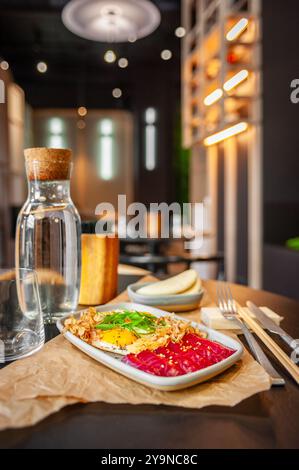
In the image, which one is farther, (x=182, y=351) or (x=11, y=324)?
(x=11, y=324)

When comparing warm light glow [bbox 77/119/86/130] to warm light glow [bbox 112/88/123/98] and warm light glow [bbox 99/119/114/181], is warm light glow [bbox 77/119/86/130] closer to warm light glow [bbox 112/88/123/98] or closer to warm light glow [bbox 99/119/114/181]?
warm light glow [bbox 99/119/114/181]

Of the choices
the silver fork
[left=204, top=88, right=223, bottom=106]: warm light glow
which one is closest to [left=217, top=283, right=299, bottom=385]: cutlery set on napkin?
the silver fork

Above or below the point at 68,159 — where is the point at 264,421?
below

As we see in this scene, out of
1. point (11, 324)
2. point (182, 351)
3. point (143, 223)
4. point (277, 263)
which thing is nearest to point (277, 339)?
point (182, 351)

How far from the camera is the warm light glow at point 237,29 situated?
347 cm

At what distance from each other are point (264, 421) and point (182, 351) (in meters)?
0.15

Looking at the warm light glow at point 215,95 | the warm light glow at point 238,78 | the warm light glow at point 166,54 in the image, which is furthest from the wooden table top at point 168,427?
the warm light glow at point 166,54

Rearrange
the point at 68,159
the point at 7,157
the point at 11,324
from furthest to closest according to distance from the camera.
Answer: the point at 7,157 < the point at 68,159 < the point at 11,324

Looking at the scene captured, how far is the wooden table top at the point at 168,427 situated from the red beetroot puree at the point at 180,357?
0.05 m

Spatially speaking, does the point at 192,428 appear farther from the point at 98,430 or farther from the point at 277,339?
the point at 277,339

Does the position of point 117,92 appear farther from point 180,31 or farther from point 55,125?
point 180,31

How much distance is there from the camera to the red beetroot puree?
1.74 ft

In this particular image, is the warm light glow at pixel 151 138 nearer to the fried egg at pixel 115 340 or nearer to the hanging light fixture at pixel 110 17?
the hanging light fixture at pixel 110 17
